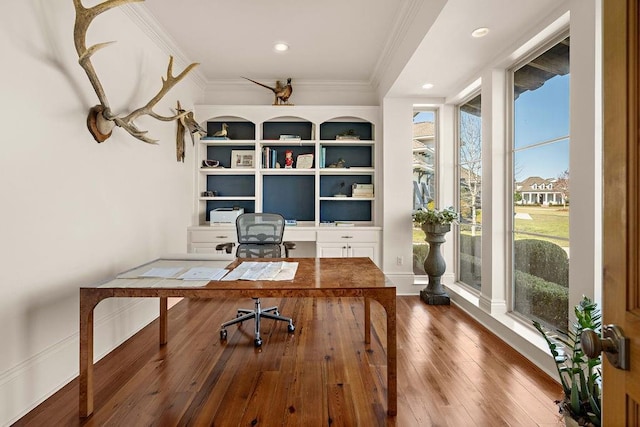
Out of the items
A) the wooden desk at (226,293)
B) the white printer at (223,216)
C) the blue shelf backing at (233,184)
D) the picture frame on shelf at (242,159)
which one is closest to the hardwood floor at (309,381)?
the wooden desk at (226,293)

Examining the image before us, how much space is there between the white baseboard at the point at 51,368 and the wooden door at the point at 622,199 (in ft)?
8.04

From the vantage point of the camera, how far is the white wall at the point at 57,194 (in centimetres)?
175

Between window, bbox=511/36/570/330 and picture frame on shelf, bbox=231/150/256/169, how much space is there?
308 cm

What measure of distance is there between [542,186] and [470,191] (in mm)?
1249

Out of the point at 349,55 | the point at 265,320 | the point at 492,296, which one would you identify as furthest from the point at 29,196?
the point at 492,296

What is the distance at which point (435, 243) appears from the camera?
150 inches

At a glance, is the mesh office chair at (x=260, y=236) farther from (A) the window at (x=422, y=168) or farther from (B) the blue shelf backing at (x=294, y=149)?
(A) the window at (x=422, y=168)

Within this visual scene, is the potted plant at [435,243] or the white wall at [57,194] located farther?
the potted plant at [435,243]

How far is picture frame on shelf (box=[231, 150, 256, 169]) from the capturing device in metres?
4.57

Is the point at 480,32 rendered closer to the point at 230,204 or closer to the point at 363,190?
the point at 363,190

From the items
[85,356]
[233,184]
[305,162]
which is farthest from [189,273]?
[233,184]

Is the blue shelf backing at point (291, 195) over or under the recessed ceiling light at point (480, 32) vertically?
under

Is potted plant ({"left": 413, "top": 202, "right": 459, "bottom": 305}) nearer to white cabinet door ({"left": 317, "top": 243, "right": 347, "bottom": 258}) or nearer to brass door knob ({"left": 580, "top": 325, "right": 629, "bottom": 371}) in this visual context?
white cabinet door ({"left": 317, "top": 243, "right": 347, "bottom": 258})

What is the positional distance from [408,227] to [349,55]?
83.4 inches
